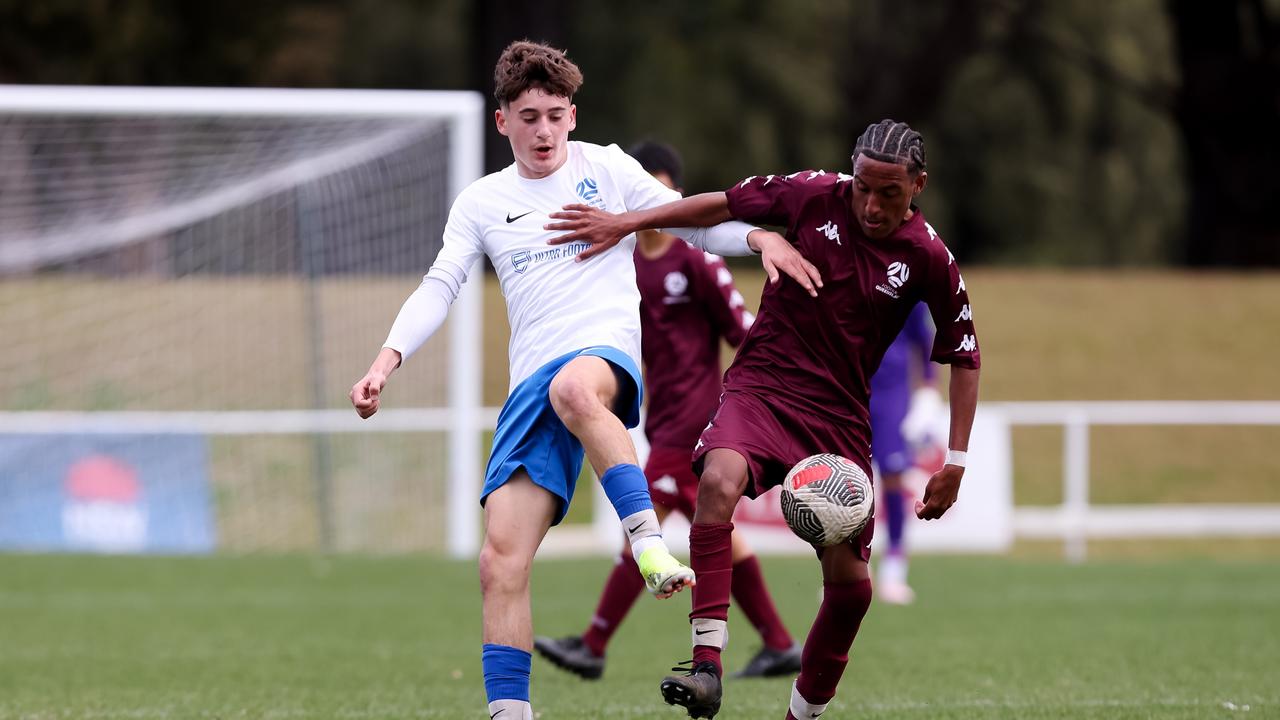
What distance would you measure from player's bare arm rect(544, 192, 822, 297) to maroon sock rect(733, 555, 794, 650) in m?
2.43

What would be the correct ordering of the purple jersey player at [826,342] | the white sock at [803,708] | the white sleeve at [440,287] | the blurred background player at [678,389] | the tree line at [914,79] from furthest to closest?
the tree line at [914,79]
the blurred background player at [678,389]
the white sock at [803,708]
the white sleeve at [440,287]
the purple jersey player at [826,342]

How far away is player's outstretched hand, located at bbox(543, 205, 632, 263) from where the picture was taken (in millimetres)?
4980

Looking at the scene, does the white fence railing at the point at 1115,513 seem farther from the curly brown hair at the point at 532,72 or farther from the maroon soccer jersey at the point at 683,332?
the curly brown hair at the point at 532,72

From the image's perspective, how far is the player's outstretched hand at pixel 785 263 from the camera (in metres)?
4.92

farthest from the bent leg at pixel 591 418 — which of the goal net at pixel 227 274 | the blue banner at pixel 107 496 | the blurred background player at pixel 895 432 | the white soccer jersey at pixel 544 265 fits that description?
the blue banner at pixel 107 496

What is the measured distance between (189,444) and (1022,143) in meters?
17.6

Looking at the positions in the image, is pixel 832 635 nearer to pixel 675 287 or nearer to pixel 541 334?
pixel 541 334

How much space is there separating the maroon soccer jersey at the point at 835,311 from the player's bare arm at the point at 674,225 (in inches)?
3.0

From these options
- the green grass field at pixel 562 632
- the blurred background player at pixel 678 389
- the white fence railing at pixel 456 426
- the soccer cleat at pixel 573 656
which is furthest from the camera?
the white fence railing at pixel 456 426

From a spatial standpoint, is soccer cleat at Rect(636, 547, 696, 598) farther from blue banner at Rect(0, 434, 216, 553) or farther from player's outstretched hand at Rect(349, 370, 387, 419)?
blue banner at Rect(0, 434, 216, 553)

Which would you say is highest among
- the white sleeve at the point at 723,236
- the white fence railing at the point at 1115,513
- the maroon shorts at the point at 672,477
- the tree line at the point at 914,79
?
the tree line at the point at 914,79

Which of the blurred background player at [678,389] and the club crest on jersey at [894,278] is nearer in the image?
the club crest on jersey at [894,278]

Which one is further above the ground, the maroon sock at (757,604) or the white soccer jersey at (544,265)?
the white soccer jersey at (544,265)

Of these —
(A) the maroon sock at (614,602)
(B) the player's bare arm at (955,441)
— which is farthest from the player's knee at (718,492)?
(A) the maroon sock at (614,602)
